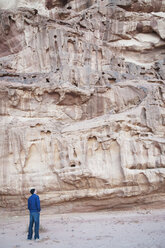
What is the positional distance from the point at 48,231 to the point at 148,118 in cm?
738

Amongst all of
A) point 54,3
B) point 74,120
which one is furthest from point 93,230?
point 54,3

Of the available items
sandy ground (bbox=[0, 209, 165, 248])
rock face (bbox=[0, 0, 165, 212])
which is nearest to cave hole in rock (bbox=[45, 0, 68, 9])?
rock face (bbox=[0, 0, 165, 212])

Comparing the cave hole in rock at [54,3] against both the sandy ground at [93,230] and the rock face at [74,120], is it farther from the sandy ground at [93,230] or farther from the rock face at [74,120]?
the sandy ground at [93,230]

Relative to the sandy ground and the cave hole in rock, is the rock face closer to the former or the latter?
the sandy ground

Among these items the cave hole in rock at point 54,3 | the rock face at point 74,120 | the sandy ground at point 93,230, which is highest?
the cave hole in rock at point 54,3

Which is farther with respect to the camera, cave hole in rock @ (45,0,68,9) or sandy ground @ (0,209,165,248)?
cave hole in rock @ (45,0,68,9)

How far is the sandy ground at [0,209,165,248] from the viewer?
6.98 m

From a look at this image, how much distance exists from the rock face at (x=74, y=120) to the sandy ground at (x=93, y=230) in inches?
36.5

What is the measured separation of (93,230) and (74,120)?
7214mm

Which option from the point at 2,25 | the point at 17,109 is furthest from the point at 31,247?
the point at 2,25

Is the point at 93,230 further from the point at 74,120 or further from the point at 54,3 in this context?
the point at 54,3

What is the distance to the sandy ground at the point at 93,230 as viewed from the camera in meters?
6.98

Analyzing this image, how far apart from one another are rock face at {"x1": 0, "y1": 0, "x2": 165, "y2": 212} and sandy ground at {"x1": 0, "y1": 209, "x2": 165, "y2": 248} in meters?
0.93

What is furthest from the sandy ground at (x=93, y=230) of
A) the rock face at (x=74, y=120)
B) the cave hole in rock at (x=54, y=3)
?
the cave hole in rock at (x=54, y=3)
